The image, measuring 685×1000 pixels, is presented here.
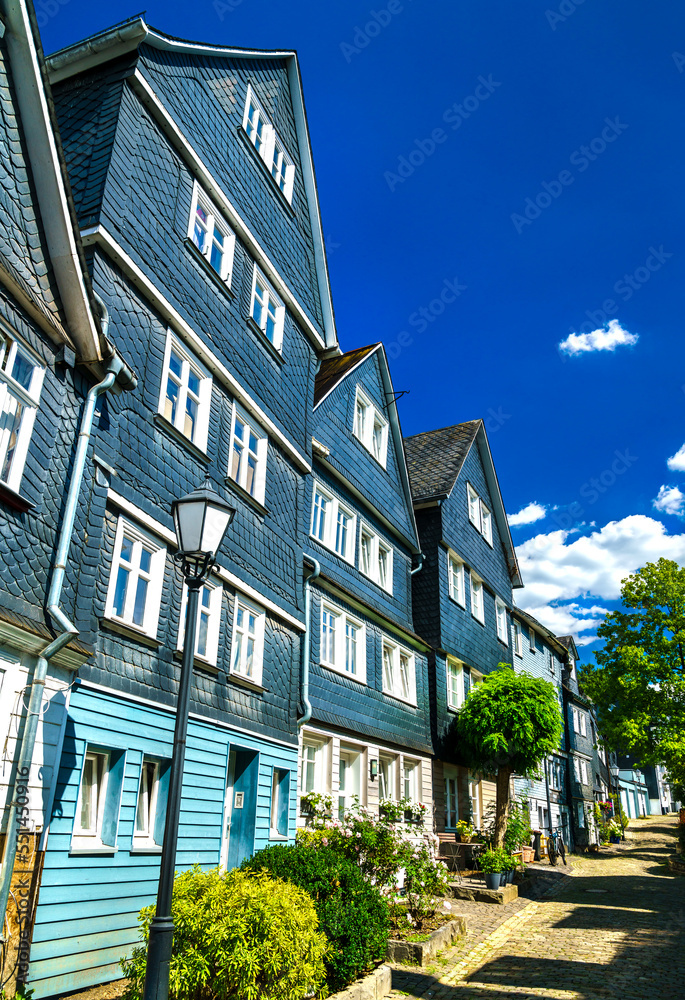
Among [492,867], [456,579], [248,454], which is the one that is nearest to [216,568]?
[248,454]

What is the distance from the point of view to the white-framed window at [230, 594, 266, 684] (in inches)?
482

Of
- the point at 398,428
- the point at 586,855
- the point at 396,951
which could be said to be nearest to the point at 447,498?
the point at 398,428

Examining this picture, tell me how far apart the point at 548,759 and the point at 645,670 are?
6.41 metres

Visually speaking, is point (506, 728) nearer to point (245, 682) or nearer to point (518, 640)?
point (245, 682)

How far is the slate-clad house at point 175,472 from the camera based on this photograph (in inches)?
336

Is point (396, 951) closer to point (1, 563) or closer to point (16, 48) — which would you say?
point (1, 563)

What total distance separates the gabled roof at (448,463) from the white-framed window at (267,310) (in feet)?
33.1

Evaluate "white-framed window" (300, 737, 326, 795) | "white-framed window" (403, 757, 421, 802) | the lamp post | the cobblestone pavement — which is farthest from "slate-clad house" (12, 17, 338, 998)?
"white-framed window" (403, 757, 421, 802)

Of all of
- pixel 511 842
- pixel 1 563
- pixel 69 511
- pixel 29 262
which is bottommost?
pixel 511 842

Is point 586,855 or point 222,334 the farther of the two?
point 586,855

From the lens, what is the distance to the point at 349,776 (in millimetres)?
16688

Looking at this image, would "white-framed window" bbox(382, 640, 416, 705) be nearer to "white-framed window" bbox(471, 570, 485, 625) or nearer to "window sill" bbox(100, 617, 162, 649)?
"white-framed window" bbox(471, 570, 485, 625)

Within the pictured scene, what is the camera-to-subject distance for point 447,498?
79.7ft

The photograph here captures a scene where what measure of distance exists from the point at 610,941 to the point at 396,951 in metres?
4.31
